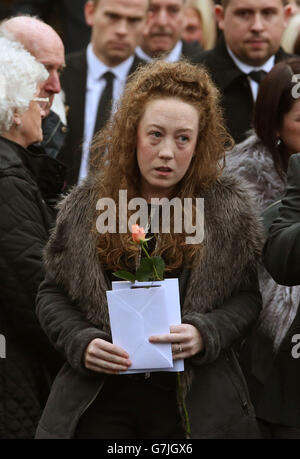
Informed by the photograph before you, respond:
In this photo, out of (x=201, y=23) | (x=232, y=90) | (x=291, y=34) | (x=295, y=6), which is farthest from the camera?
(x=201, y=23)

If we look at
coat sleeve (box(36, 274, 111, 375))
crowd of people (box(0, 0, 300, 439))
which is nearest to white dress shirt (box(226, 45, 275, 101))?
crowd of people (box(0, 0, 300, 439))

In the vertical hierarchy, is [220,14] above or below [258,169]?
above

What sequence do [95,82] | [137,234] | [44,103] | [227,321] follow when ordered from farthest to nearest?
[95,82], [44,103], [227,321], [137,234]

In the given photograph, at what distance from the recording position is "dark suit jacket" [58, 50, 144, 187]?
507 centimetres

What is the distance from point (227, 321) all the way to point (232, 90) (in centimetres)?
210

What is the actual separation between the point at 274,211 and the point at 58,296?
92 cm

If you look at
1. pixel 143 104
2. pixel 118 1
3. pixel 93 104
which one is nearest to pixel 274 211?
pixel 143 104

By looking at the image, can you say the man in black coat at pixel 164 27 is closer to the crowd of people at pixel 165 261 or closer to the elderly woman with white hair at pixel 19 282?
the crowd of people at pixel 165 261

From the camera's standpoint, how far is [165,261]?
10.8 feet

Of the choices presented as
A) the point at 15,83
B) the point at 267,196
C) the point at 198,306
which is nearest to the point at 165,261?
the point at 198,306

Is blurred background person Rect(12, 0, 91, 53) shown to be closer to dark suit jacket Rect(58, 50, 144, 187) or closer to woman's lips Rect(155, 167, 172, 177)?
dark suit jacket Rect(58, 50, 144, 187)

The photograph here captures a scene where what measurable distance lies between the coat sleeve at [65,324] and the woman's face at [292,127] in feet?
4.15

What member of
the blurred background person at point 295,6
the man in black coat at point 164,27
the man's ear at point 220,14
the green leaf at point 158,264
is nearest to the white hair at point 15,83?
the green leaf at point 158,264

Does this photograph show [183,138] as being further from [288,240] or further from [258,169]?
[258,169]
